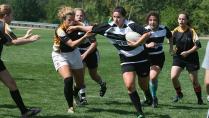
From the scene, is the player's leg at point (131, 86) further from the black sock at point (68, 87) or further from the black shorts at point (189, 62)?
the black shorts at point (189, 62)

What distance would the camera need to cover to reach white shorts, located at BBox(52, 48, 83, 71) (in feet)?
32.9

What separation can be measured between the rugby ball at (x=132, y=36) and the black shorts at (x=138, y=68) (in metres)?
0.53

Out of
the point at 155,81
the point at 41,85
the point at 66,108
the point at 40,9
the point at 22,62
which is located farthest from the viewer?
the point at 40,9

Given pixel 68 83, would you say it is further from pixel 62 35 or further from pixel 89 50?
pixel 89 50

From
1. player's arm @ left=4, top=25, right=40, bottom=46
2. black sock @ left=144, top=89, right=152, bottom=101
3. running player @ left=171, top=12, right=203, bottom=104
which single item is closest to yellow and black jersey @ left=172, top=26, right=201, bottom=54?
running player @ left=171, top=12, right=203, bottom=104

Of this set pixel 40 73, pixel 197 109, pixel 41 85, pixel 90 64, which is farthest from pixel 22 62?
pixel 197 109

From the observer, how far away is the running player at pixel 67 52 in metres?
9.77

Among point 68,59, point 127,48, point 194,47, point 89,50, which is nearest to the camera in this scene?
point 127,48

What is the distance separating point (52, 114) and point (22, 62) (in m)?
13.6

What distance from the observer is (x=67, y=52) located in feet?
33.1

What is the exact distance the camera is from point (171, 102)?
39.3ft

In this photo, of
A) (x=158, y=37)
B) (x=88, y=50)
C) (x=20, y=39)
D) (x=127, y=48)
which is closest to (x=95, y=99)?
(x=88, y=50)

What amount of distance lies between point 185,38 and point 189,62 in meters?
0.57

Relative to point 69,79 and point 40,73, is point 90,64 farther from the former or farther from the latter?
point 40,73
